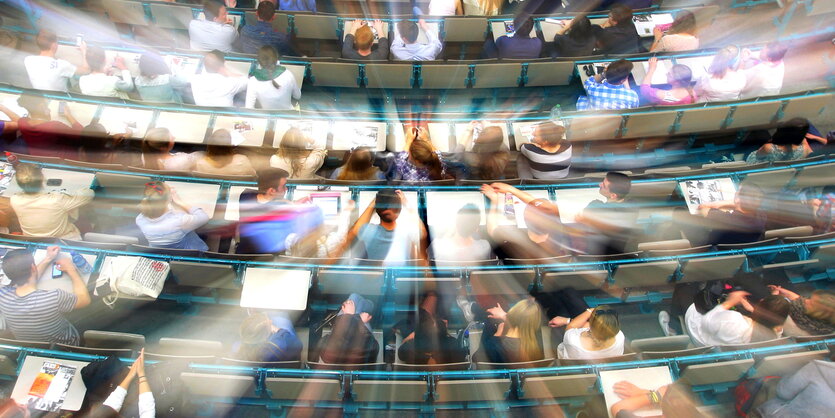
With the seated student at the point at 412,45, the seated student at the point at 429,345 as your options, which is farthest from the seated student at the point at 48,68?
the seated student at the point at 429,345

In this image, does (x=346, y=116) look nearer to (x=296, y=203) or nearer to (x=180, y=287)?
(x=296, y=203)

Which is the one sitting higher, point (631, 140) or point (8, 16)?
point (8, 16)

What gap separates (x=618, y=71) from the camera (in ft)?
23.0

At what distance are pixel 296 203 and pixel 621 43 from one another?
17.8 ft

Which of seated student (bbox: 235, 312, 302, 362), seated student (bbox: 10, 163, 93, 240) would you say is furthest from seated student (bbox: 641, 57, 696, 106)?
seated student (bbox: 10, 163, 93, 240)

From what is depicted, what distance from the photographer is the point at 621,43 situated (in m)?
8.14

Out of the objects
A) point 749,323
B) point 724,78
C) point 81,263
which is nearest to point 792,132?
point 724,78

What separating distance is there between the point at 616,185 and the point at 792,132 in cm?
269

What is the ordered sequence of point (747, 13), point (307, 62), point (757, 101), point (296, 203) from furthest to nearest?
point (747, 13)
point (307, 62)
point (757, 101)
point (296, 203)

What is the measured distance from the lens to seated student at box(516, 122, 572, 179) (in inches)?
252

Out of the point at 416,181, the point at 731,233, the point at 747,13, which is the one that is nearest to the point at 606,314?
the point at 731,233

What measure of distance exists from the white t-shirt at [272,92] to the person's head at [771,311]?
583 cm

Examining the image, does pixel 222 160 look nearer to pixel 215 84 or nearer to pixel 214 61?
pixel 215 84

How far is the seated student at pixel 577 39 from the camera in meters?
7.99
